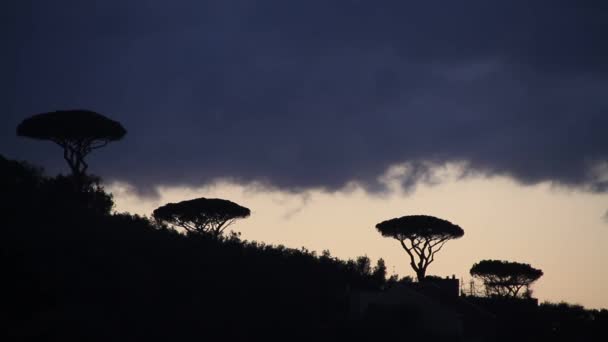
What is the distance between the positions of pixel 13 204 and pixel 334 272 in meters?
23.6

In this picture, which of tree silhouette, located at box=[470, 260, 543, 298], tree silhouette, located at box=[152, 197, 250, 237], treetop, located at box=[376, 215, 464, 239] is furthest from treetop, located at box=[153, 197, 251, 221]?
tree silhouette, located at box=[470, 260, 543, 298]

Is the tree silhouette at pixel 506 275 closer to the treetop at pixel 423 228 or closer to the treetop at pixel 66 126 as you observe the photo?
the treetop at pixel 423 228

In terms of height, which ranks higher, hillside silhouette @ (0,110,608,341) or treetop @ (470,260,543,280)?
treetop @ (470,260,543,280)

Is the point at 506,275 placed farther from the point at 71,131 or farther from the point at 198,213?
the point at 71,131

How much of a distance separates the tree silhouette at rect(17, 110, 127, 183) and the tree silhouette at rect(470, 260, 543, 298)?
35590 millimetres

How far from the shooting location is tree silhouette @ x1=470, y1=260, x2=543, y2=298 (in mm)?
62312

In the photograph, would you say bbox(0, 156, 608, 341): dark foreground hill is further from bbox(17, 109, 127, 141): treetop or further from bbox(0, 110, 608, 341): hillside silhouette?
bbox(17, 109, 127, 141): treetop

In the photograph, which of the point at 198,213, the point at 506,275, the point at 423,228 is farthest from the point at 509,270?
the point at 198,213

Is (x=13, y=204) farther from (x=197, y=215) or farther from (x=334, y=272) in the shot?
(x=334, y=272)

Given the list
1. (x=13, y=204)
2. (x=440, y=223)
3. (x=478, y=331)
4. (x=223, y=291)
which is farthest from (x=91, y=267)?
(x=440, y=223)

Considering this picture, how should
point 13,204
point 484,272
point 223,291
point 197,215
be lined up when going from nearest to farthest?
point 223,291 → point 13,204 → point 197,215 → point 484,272

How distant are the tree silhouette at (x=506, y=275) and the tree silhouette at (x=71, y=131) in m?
35.6

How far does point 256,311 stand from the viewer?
106ft

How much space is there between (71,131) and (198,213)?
12.1 metres
